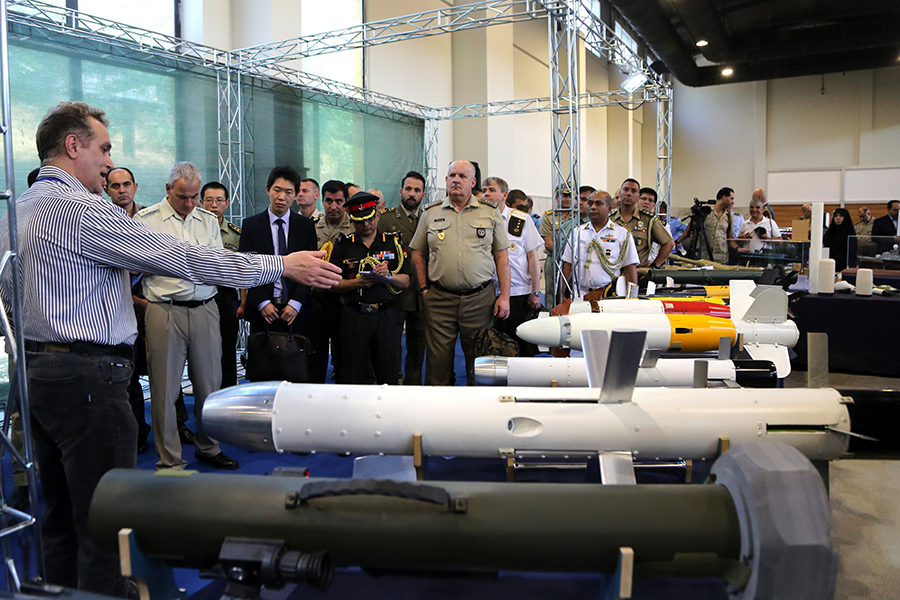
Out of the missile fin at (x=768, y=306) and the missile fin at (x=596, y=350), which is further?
the missile fin at (x=768, y=306)

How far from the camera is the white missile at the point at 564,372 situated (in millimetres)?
2486

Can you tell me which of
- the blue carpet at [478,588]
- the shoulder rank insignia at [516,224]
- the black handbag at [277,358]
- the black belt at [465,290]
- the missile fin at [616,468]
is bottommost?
the blue carpet at [478,588]

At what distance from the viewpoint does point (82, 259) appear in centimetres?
163

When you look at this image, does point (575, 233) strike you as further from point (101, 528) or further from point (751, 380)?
point (101, 528)

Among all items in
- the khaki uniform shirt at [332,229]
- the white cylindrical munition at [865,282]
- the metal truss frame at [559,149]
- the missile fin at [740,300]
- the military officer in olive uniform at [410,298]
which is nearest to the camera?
the missile fin at [740,300]

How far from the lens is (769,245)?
5484 millimetres

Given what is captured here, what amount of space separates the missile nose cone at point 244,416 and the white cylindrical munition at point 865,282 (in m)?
4.24

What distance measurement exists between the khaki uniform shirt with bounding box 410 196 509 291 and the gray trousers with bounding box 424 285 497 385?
74 mm

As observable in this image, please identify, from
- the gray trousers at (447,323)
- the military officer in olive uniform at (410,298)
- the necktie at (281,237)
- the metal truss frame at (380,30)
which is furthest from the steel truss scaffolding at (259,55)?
the necktie at (281,237)

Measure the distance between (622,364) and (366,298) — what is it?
1849mm

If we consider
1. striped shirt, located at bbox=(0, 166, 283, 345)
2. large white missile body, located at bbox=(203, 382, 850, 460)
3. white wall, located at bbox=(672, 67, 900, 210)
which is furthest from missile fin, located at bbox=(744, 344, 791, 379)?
white wall, located at bbox=(672, 67, 900, 210)

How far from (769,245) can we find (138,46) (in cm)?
555

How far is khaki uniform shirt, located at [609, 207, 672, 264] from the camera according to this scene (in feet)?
16.8

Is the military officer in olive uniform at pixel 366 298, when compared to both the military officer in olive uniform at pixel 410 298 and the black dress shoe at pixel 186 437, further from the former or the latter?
the black dress shoe at pixel 186 437
